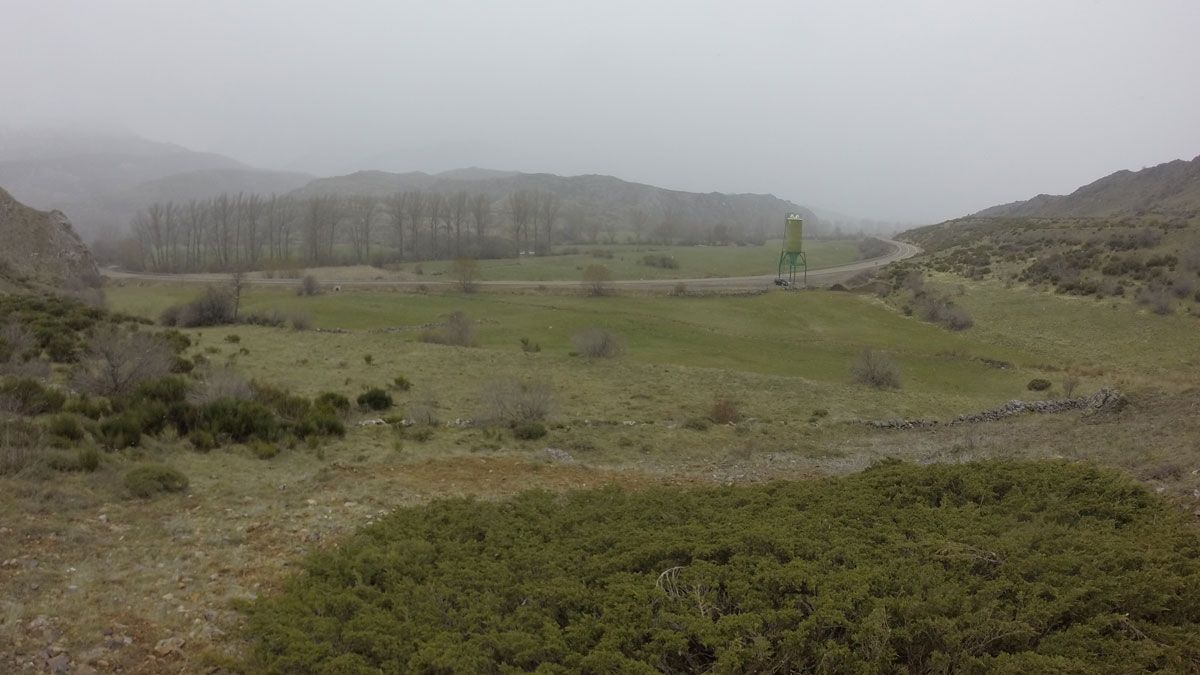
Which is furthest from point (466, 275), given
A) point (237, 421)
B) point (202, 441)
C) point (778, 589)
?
point (778, 589)

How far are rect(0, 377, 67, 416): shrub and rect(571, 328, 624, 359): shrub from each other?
1900cm

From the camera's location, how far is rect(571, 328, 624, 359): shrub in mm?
29812

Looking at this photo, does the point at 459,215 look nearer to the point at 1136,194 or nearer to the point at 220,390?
the point at 220,390

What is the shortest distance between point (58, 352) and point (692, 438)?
64.9 ft

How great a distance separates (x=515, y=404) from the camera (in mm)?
17453

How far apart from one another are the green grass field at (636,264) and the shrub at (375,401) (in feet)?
165

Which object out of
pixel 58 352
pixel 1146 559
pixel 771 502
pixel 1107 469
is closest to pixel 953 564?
pixel 1146 559

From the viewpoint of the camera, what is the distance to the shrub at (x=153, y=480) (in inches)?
383

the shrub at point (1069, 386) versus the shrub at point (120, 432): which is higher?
the shrub at point (120, 432)

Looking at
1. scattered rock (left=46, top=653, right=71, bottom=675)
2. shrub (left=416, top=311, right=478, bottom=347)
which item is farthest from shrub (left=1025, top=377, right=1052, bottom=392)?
scattered rock (left=46, top=653, right=71, bottom=675)

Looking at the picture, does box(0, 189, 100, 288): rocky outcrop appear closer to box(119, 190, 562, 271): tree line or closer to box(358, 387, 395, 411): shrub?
box(119, 190, 562, 271): tree line

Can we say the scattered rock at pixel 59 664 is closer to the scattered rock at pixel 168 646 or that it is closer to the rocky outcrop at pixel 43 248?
the scattered rock at pixel 168 646

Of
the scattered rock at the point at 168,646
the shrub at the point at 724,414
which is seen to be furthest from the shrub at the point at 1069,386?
the scattered rock at the point at 168,646

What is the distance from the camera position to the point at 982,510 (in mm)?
7801
